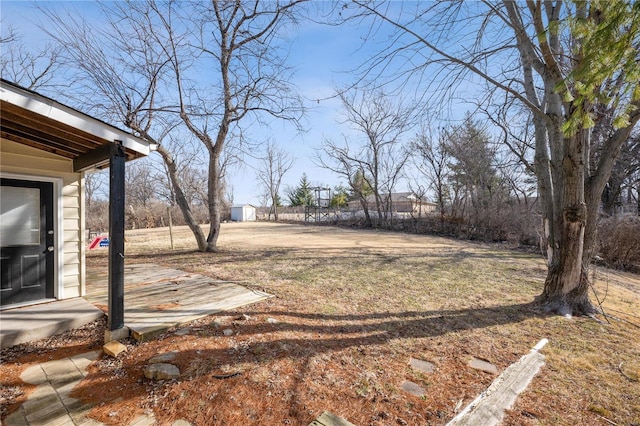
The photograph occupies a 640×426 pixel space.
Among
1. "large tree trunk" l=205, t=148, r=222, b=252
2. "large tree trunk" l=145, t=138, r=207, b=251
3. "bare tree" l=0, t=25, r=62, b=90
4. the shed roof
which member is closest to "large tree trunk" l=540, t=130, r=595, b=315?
the shed roof

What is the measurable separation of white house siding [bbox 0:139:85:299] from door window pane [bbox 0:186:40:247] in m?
0.18

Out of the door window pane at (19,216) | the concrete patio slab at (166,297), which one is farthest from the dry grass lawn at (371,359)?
the door window pane at (19,216)

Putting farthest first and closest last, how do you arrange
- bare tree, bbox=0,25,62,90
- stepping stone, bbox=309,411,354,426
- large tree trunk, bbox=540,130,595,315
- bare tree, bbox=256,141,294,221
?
bare tree, bbox=256,141,294,221
bare tree, bbox=0,25,62,90
large tree trunk, bbox=540,130,595,315
stepping stone, bbox=309,411,354,426

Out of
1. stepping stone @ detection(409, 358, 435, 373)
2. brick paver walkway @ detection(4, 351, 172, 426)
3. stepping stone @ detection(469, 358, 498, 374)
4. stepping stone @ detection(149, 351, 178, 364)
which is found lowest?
stepping stone @ detection(469, 358, 498, 374)

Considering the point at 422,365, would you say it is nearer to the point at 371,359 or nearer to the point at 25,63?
the point at 371,359

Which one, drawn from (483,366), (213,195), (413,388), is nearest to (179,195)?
(213,195)

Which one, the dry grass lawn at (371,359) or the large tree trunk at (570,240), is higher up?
the large tree trunk at (570,240)

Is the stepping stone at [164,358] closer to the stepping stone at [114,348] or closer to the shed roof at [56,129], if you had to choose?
the stepping stone at [114,348]

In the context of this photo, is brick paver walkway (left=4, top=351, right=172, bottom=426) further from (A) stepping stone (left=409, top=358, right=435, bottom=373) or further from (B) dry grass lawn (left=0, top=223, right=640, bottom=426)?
(A) stepping stone (left=409, top=358, right=435, bottom=373)

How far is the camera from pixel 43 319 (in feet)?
9.65

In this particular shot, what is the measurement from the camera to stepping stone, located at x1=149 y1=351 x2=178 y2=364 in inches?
90.7

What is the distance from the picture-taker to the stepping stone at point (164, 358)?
2303 millimetres

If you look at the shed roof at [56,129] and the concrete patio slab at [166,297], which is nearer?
the shed roof at [56,129]

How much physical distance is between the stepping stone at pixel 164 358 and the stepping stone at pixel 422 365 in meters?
2.07
